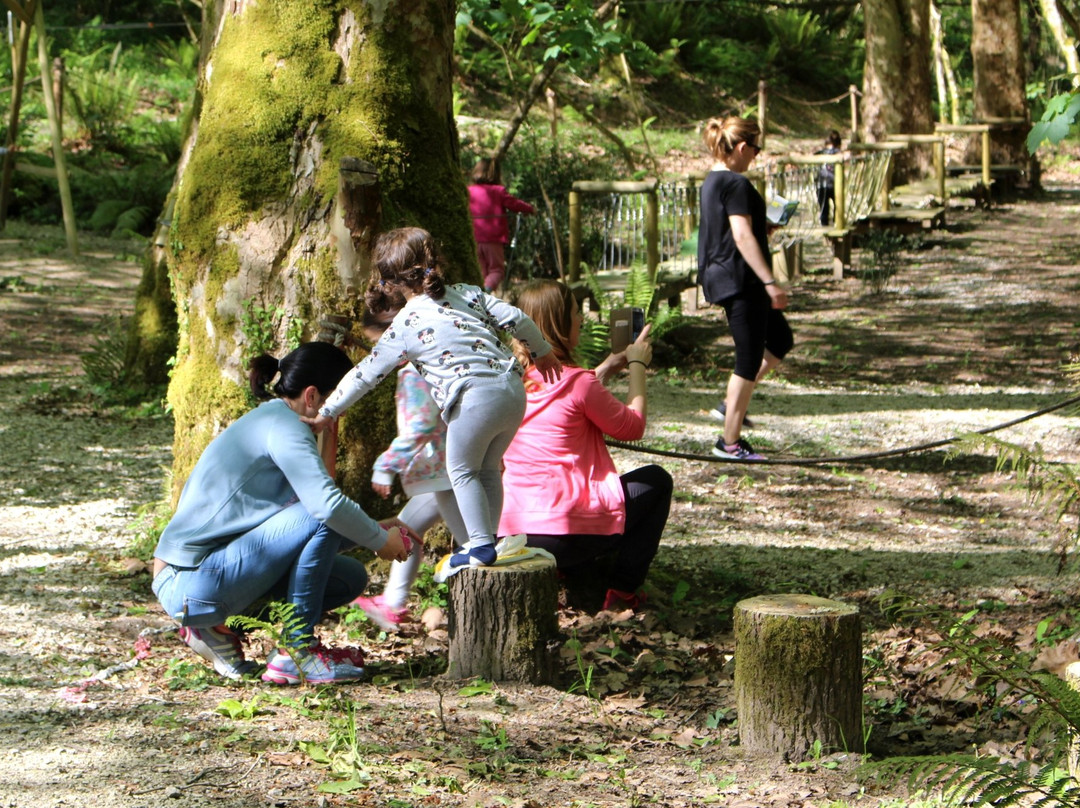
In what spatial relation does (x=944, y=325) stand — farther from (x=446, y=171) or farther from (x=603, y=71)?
(x=603, y=71)

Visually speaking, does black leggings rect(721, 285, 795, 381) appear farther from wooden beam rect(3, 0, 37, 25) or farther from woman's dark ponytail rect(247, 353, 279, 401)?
wooden beam rect(3, 0, 37, 25)

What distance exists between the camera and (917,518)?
22.2ft

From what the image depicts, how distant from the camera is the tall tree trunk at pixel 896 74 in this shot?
19.6 metres

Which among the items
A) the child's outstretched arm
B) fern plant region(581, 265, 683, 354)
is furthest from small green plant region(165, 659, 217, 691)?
fern plant region(581, 265, 683, 354)

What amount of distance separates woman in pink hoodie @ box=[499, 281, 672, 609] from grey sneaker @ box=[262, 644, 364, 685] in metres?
0.93

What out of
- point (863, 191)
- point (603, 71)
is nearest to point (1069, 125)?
point (863, 191)

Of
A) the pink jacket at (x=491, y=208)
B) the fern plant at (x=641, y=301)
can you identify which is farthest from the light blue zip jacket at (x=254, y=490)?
the pink jacket at (x=491, y=208)

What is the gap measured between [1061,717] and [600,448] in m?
2.11

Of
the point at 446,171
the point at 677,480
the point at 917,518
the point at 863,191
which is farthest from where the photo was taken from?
the point at 863,191

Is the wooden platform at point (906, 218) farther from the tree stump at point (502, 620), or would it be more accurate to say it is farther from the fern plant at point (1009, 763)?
the fern plant at point (1009, 763)

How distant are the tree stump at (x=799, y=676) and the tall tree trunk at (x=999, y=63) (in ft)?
68.7

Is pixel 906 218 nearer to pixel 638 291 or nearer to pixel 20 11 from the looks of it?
pixel 638 291

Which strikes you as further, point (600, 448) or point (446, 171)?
point (446, 171)

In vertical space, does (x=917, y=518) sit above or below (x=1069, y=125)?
below
